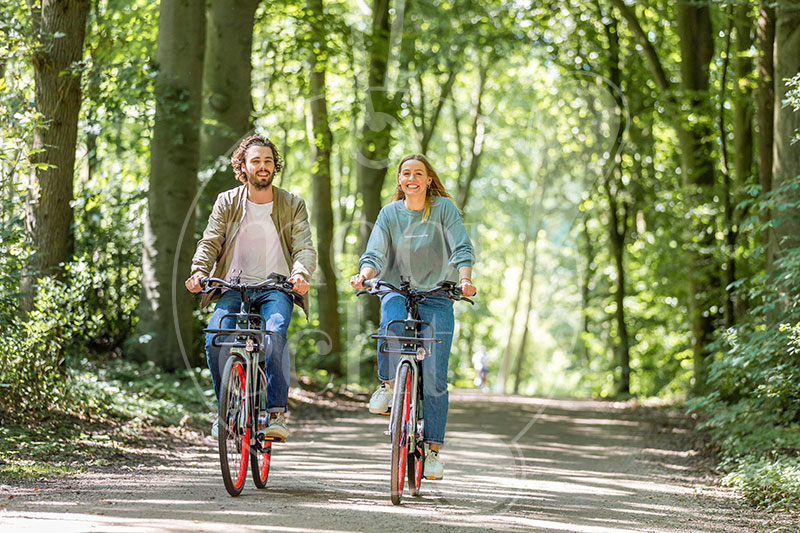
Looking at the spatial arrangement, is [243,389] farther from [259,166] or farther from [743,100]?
[743,100]

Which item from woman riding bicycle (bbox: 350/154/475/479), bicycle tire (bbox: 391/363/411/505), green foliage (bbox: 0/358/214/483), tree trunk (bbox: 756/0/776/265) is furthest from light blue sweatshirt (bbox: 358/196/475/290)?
tree trunk (bbox: 756/0/776/265)

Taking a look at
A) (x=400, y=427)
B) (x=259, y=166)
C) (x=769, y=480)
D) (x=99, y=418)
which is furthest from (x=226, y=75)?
(x=769, y=480)

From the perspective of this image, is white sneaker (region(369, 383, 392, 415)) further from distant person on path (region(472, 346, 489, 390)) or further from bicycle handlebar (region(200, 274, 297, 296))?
distant person on path (region(472, 346, 489, 390))

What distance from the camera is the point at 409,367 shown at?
240 inches

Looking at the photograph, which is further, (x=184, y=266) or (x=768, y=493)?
(x=184, y=266)

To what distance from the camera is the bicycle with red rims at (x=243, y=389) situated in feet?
18.9

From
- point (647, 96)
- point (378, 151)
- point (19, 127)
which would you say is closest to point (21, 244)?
point (19, 127)

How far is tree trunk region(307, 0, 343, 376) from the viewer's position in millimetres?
17453

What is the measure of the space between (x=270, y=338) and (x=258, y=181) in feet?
3.59

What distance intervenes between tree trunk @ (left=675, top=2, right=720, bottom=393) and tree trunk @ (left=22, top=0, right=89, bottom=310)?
982 cm

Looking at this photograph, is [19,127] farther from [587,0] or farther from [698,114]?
[587,0]

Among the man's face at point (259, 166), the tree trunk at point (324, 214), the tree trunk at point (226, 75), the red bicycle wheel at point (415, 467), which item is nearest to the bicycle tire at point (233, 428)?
the red bicycle wheel at point (415, 467)

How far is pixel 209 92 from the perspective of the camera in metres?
13.0

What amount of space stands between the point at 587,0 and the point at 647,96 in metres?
2.55
